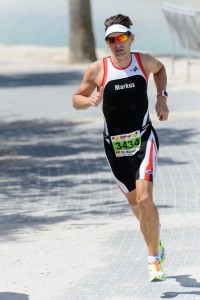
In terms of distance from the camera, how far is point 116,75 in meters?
8.55

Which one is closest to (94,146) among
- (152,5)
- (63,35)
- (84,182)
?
(84,182)

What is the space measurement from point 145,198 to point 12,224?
2.97 m

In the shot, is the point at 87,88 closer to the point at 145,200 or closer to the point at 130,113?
the point at 130,113

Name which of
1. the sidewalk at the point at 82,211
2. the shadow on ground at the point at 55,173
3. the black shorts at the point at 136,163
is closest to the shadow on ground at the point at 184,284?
the sidewalk at the point at 82,211

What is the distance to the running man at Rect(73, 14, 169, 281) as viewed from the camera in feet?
27.9

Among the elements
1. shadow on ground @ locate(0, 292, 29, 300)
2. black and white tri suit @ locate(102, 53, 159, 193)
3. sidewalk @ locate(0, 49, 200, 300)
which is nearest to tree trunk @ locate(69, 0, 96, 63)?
sidewalk @ locate(0, 49, 200, 300)

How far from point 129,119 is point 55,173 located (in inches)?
210

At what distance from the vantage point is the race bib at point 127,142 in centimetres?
857

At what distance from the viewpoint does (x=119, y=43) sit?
850 centimetres

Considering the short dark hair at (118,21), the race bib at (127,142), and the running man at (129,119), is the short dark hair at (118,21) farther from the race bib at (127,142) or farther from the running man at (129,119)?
the race bib at (127,142)

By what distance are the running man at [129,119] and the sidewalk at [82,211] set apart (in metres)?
0.50

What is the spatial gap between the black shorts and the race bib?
45mm

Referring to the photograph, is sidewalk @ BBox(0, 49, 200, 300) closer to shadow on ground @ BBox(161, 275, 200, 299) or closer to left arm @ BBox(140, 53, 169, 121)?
shadow on ground @ BBox(161, 275, 200, 299)

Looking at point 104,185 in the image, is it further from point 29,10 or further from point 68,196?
point 29,10
